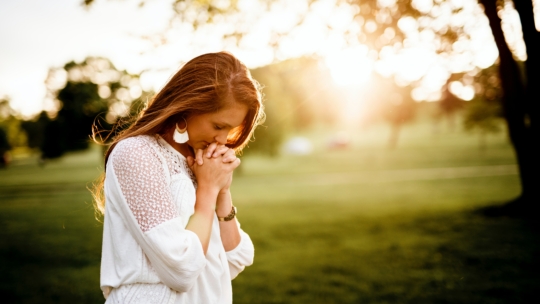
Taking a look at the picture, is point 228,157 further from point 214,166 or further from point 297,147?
point 297,147

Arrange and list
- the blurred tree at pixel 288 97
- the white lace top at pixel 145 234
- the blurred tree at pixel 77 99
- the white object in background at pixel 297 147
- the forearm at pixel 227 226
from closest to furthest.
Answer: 1. the white lace top at pixel 145 234
2. the forearm at pixel 227 226
3. the blurred tree at pixel 288 97
4. the blurred tree at pixel 77 99
5. the white object in background at pixel 297 147

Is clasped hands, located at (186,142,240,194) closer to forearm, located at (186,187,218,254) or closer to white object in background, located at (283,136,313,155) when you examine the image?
A: forearm, located at (186,187,218,254)

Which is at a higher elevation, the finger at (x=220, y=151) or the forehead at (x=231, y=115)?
the forehead at (x=231, y=115)

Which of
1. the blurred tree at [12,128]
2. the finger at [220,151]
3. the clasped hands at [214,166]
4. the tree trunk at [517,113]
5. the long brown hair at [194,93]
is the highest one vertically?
the long brown hair at [194,93]

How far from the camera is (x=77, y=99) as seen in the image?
39906mm

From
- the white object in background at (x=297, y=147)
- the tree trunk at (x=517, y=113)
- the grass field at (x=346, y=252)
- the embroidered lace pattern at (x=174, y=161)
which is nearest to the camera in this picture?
the embroidered lace pattern at (x=174, y=161)

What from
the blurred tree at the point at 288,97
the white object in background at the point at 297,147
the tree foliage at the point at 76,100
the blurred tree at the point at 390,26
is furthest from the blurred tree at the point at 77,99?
the blurred tree at the point at 390,26

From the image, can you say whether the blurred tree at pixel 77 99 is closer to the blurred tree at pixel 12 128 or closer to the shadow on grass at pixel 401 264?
the blurred tree at pixel 12 128

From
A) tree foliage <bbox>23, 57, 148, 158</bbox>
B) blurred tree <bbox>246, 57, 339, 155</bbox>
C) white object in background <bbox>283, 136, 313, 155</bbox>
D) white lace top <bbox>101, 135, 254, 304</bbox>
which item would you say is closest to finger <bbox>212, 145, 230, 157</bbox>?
white lace top <bbox>101, 135, 254, 304</bbox>

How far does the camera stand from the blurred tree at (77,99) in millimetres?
39625

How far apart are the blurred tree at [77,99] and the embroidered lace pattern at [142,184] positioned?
39.7 meters

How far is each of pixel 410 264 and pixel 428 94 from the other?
4.95m

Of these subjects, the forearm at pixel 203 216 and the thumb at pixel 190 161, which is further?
the thumb at pixel 190 161

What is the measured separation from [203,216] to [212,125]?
470 mm
